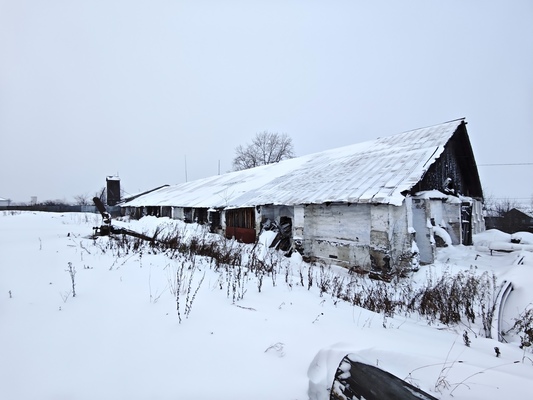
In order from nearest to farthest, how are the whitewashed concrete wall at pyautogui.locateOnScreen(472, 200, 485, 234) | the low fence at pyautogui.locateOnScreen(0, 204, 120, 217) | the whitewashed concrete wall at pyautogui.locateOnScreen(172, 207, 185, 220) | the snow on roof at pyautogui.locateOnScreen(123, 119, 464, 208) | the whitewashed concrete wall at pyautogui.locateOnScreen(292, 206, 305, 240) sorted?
the snow on roof at pyautogui.locateOnScreen(123, 119, 464, 208), the whitewashed concrete wall at pyautogui.locateOnScreen(292, 206, 305, 240), the whitewashed concrete wall at pyautogui.locateOnScreen(472, 200, 485, 234), the whitewashed concrete wall at pyautogui.locateOnScreen(172, 207, 185, 220), the low fence at pyautogui.locateOnScreen(0, 204, 120, 217)

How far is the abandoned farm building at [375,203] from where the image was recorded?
9.05m

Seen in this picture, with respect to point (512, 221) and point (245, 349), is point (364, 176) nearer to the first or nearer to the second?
point (245, 349)

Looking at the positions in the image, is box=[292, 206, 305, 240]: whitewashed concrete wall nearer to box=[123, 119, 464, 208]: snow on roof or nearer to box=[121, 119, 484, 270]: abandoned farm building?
box=[121, 119, 484, 270]: abandoned farm building

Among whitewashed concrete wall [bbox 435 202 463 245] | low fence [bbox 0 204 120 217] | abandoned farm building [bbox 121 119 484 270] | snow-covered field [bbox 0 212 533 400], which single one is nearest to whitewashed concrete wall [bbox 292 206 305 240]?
abandoned farm building [bbox 121 119 484 270]

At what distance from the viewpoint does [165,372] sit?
7.27 feet

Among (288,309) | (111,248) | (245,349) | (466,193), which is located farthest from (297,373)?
(466,193)

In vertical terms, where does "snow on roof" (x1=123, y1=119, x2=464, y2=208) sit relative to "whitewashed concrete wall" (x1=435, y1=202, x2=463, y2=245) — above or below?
above

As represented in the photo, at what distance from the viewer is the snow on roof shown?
9422 mm

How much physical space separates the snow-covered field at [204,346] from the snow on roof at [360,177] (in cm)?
556

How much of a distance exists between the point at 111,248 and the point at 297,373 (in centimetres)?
630

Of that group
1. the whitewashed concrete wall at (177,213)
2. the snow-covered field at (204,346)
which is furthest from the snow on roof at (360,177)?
the snow-covered field at (204,346)

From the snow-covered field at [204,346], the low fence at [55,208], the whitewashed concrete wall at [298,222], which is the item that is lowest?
the snow-covered field at [204,346]

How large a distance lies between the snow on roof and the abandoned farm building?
0.14 feet

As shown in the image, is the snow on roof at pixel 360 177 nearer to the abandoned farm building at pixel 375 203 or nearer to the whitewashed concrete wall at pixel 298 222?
the abandoned farm building at pixel 375 203
